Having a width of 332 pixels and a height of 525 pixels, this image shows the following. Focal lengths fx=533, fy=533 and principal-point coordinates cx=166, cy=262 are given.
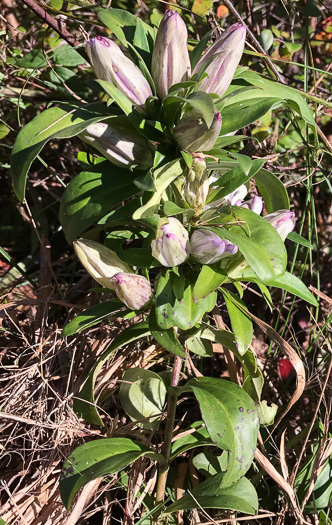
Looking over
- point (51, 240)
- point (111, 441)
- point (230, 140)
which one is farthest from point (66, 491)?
point (51, 240)

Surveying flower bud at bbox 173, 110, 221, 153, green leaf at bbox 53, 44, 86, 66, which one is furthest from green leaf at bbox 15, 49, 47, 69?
flower bud at bbox 173, 110, 221, 153

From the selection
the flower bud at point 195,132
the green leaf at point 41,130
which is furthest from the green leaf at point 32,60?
the flower bud at point 195,132

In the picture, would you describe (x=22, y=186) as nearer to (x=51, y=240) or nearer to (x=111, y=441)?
(x=111, y=441)

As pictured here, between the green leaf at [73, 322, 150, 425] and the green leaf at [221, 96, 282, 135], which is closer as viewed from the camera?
the green leaf at [221, 96, 282, 135]

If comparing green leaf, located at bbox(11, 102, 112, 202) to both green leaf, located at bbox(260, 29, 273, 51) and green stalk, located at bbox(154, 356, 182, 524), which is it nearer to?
green stalk, located at bbox(154, 356, 182, 524)

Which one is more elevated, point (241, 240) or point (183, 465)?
point (241, 240)
